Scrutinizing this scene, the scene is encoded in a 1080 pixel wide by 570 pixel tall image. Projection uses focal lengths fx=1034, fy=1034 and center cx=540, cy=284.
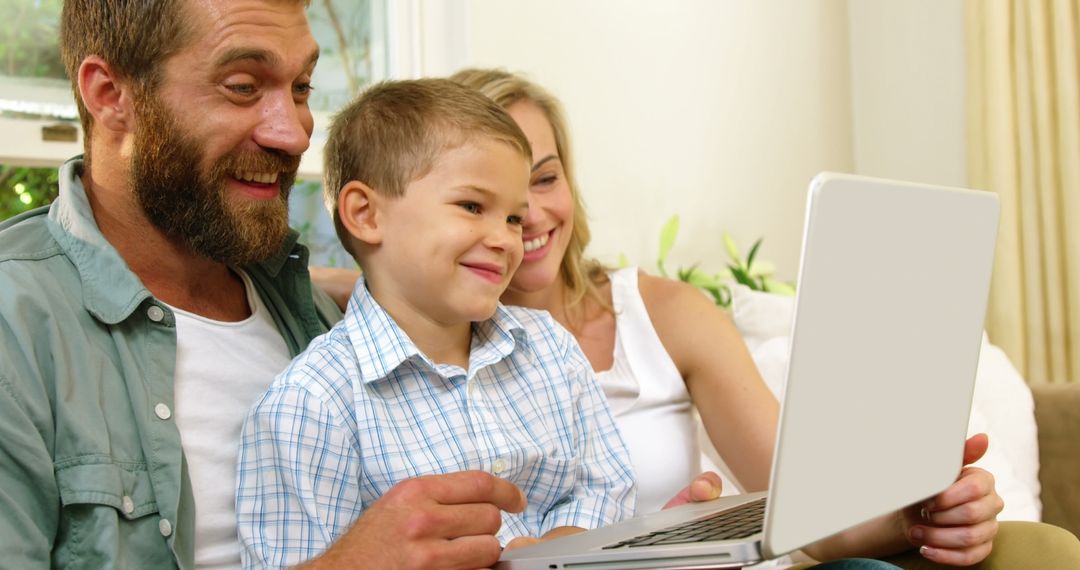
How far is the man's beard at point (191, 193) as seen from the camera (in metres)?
1.31

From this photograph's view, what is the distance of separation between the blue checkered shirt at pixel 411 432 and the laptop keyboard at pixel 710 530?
28cm

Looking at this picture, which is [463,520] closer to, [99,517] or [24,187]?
[99,517]

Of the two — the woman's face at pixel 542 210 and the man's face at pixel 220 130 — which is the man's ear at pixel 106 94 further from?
the woman's face at pixel 542 210

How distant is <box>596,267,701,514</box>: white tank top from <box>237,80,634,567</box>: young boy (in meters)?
0.24

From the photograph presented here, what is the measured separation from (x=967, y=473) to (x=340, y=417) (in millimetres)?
A: 697

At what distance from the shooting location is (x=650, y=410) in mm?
1713

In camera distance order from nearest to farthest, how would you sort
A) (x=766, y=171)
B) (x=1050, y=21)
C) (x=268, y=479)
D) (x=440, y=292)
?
(x=268, y=479) → (x=440, y=292) → (x=1050, y=21) → (x=766, y=171)

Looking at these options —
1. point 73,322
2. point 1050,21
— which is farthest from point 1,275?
point 1050,21

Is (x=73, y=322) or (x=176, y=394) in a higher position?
(x=73, y=322)

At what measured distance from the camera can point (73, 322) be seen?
3.83 ft

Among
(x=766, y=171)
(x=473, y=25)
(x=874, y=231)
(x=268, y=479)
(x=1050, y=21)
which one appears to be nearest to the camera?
(x=874, y=231)

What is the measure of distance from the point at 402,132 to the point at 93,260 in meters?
0.40

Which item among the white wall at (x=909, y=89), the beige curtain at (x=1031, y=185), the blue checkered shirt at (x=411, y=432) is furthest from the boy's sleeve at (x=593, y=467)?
the white wall at (x=909, y=89)

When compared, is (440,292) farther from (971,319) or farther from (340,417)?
(971,319)
